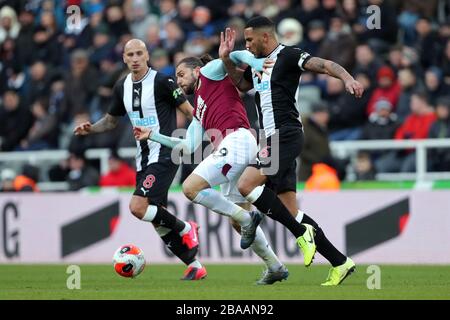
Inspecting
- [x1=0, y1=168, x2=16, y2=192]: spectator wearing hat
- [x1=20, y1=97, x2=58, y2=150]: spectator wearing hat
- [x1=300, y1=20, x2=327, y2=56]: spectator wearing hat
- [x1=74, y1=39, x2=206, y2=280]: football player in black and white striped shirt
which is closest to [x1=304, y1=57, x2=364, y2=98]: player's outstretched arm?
[x1=74, y1=39, x2=206, y2=280]: football player in black and white striped shirt

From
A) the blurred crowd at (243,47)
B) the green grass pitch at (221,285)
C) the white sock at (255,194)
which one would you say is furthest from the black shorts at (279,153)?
the blurred crowd at (243,47)

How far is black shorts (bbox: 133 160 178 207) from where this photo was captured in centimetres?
1326

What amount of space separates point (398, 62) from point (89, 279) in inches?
295

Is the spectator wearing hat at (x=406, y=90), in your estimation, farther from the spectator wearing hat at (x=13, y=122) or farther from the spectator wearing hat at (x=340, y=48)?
the spectator wearing hat at (x=13, y=122)

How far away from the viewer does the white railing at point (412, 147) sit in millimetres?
17109

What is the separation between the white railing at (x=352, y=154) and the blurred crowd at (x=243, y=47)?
0.57 feet

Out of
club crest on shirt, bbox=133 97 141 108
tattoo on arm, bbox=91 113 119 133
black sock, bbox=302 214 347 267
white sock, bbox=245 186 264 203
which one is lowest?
black sock, bbox=302 214 347 267

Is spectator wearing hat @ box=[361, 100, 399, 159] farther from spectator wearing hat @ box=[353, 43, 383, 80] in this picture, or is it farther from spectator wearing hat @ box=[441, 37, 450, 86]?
spectator wearing hat @ box=[441, 37, 450, 86]

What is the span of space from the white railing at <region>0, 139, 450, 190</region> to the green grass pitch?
7.74 feet

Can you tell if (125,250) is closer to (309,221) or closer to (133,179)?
(309,221)

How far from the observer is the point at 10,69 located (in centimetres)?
2423

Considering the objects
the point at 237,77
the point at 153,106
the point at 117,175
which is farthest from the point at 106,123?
the point at 117,175

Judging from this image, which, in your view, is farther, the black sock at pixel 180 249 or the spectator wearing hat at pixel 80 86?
the spectator wearing hat at pixel 80 86
